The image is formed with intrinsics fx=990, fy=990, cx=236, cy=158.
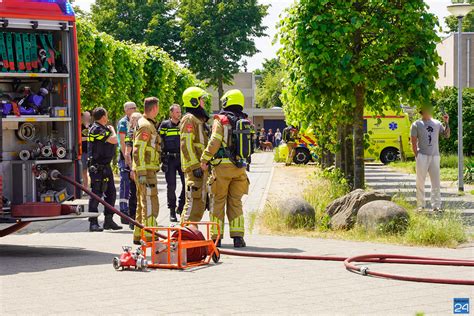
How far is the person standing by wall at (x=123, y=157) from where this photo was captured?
50.0ft

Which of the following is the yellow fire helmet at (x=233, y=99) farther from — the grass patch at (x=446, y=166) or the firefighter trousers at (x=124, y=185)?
the grass patch at (x=446, y=166)

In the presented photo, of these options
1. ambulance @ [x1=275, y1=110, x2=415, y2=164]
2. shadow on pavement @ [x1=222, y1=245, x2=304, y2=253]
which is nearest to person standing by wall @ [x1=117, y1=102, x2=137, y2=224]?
shadow on pavement @ [x1=222, y1=245, x2=304, y2=253]

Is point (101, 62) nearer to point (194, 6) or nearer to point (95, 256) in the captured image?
point (95, 256)

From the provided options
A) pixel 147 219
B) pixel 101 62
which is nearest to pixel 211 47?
pixel 101 62

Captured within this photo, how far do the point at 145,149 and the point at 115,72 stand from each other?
18788 millimetres

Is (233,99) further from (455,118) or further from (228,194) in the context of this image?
(455,118)

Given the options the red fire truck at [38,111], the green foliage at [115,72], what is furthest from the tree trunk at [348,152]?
the red fire truck at [38,111]

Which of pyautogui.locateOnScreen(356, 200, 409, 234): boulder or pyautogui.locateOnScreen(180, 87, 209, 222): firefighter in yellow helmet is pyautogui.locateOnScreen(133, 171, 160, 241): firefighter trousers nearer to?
pyautogui.locateOnScreen(180, 87, 209, 222): firefighter in yellow helmet

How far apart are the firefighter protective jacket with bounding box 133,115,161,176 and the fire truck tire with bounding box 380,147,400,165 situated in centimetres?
2808

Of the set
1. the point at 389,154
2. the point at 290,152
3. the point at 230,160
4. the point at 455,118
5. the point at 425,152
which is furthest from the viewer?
the point at 290,152

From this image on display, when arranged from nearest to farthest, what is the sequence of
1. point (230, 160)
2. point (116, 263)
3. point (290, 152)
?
1. point (116, 263)
2. point (230, 160)
3. point (290, 152)

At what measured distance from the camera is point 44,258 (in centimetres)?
1177

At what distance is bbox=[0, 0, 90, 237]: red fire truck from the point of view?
39.6 feet

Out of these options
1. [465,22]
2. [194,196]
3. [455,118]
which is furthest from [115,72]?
[465,22]
